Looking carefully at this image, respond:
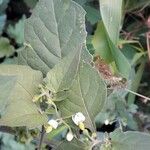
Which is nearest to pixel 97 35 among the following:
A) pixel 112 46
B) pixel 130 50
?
pixel 112 46

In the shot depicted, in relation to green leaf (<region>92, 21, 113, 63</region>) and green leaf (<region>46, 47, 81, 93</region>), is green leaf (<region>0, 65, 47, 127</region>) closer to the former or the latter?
green leaf (<region>46, 47, 81, 93</region>)

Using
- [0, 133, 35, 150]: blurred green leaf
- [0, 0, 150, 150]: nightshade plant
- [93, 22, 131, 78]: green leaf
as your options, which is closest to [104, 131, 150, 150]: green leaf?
[0, 0, 150, 150]: nightshade plant

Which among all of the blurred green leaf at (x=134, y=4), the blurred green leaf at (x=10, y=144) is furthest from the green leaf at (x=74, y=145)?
the blurred green leaf at (x=134, y=4)

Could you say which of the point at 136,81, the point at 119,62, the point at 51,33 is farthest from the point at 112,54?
the point at 136,81

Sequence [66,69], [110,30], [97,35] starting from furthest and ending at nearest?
1. [97,35]
2. [110,30]
3. [66,69]

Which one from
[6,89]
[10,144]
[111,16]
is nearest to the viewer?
[6,89]

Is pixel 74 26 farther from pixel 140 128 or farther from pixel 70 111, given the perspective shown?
pixel 140 128

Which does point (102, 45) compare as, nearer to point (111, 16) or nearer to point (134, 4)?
point (111, 16)
